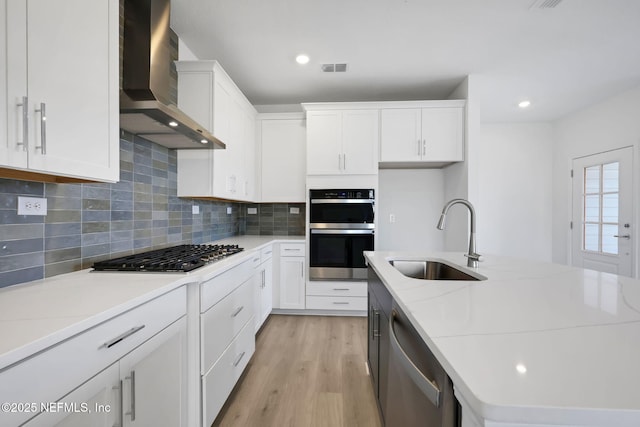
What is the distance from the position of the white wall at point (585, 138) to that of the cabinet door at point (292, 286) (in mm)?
3852

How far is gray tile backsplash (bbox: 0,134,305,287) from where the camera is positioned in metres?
1.15

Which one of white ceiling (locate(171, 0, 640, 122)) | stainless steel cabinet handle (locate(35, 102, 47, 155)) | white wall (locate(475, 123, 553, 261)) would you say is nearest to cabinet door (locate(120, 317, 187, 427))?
stainless steel cabinet handle (locate(35, 102, 47, 155))

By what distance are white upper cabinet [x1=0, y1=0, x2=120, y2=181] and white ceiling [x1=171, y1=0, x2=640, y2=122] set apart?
3.75 feet

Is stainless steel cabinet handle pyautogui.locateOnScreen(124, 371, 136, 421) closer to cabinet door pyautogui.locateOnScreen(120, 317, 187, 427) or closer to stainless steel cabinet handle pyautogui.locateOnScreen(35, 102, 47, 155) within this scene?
cabinet door pyautogui.locateOnScreen(120, 317, 187, 427)

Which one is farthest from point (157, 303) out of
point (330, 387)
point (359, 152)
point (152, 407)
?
point (359, 152)

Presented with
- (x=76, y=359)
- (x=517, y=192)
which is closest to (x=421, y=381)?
(x=76, y=359)

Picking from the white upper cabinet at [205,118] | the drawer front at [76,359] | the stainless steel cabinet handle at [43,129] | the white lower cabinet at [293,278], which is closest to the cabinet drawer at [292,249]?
the white lower cabinet at [293,278]

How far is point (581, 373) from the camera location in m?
0.48

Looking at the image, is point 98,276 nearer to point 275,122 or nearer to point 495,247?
point 275,122

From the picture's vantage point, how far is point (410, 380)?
0.90 metres

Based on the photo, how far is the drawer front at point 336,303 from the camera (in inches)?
127

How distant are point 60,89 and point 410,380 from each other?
1534mm

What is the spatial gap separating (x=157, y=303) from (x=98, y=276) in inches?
16.6

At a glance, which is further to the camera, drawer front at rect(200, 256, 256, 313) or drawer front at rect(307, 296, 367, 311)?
drawer front at rect(307, 296, 367, 311)
